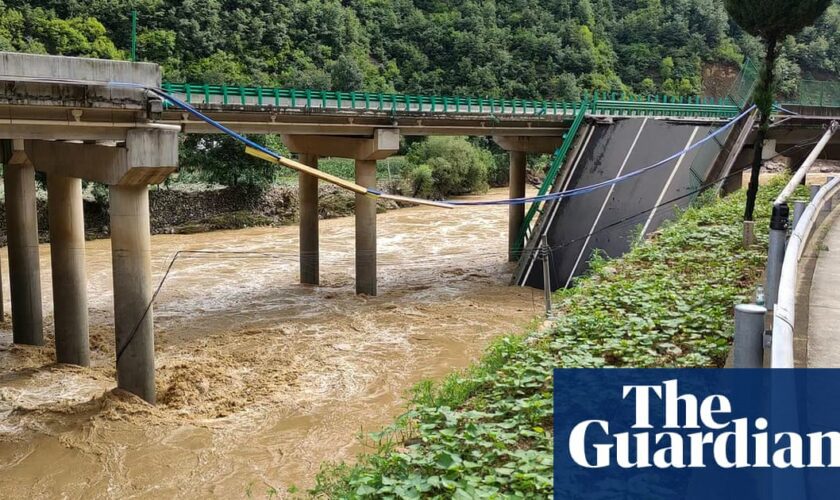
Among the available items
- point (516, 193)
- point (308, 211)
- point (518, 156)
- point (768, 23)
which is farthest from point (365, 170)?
point (768, 23)

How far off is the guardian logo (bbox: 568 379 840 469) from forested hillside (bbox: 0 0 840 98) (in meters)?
52.4

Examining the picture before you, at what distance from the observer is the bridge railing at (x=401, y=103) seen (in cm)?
2192

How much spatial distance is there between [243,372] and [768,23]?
12.9 m

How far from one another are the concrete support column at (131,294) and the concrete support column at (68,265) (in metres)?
3.08

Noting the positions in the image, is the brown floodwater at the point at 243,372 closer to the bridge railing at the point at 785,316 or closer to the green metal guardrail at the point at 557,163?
the green metal guardrail at the point at 557,163

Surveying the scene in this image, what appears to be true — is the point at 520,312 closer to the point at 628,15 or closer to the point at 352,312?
the point at 352,312

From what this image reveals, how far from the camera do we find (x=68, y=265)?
17.5m

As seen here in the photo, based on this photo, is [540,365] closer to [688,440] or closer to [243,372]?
[688,440]

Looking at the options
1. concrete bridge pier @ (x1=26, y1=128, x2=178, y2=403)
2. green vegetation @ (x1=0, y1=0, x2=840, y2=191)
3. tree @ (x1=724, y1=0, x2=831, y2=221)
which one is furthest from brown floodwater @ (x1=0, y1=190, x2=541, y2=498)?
green vegetation @ (x1=0, y1=0, x2=840, y2=191)

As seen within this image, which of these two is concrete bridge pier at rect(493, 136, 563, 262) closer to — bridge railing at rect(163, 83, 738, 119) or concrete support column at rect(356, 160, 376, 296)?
bridge railing at rect(163, 83, 738, 119)

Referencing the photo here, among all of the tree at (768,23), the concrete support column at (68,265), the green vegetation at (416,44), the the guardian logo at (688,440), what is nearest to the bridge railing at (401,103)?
the concrete support column at (68,265)

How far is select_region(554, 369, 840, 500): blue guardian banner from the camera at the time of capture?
13.5ft

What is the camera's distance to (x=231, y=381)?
54.5ft

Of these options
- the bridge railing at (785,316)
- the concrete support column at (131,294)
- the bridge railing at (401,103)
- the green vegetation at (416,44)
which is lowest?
the concrete support column at (131,294)
